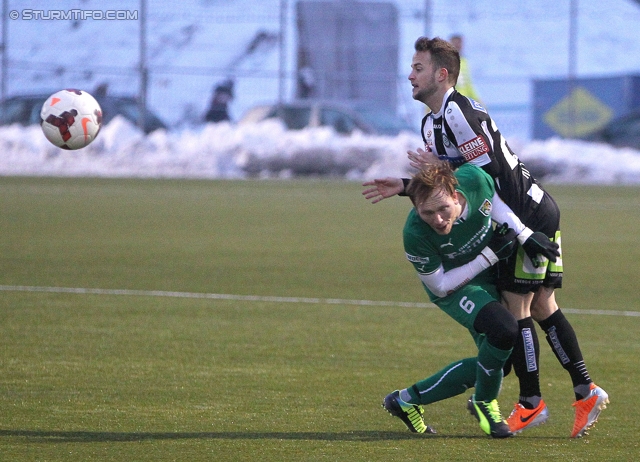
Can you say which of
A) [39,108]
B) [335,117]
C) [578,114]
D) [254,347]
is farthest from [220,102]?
[254,347]

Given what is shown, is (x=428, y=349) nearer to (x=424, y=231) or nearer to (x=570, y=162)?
(x=424, y=231)

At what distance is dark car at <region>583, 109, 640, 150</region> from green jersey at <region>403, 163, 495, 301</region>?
80.3 feet

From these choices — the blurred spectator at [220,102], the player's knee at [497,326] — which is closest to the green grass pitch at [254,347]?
the player's knee at [497,326]

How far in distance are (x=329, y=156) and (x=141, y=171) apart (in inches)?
185

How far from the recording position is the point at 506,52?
44062mm

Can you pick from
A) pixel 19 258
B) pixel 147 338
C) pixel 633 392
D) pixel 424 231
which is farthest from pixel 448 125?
pixel 19 258

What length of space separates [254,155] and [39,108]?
530cm

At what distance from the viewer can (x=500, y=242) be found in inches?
207

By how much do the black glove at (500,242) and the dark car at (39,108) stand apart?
2347 centimetres

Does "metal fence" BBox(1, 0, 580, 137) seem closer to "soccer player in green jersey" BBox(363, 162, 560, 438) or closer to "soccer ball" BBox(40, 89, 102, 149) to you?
"soccer ball" BBox(40, 89, 102, 149)

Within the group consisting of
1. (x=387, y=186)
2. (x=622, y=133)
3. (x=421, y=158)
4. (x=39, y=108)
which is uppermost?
(x=421, y=158)

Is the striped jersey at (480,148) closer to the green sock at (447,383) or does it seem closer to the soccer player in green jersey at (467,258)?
the soccer player in green jersey at (467,258)

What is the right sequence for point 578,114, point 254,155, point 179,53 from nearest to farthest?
point 254,155 → point 578,114 → point 179,53

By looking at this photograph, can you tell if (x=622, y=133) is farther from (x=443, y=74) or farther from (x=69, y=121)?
(x=443, y=74)
